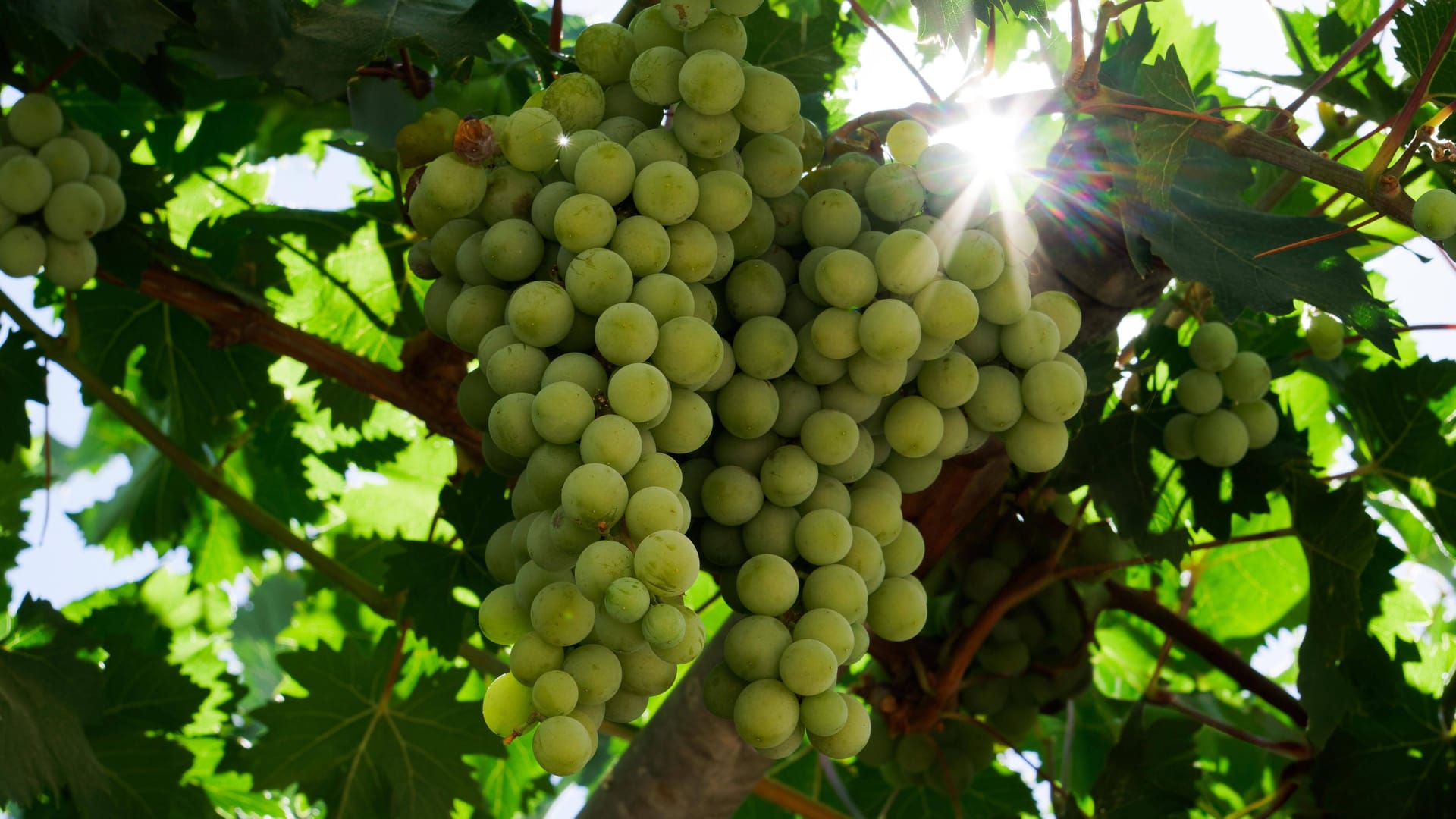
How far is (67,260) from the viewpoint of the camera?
105cm

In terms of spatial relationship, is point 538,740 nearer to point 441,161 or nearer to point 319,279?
point 441,161

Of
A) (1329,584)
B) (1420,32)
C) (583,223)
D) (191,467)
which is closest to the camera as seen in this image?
(583,223)

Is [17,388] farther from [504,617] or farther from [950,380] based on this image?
[950,380]

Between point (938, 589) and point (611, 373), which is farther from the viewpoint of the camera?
point (938, 589)

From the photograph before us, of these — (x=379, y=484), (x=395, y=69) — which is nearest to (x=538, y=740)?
(x=395, y=69)

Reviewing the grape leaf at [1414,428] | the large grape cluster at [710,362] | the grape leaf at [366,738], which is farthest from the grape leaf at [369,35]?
the grape leaf at [1414,428]

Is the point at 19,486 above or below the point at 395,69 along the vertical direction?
below

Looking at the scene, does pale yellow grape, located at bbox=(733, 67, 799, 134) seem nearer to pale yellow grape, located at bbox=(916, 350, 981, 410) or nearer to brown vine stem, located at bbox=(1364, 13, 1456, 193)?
pale yellow grape, located at bbox=(916, 350, 981, 410)

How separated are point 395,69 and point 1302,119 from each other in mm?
1165

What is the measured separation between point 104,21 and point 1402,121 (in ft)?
3.02

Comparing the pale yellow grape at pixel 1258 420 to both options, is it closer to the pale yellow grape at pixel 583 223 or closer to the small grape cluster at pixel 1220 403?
the small grape cluster at pixel 1220 403

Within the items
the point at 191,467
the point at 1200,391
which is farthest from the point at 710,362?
the point at 191,467

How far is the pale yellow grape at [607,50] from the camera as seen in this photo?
0.69 metres

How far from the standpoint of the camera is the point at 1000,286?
0.68 meters
